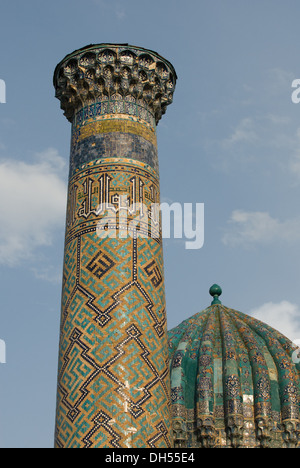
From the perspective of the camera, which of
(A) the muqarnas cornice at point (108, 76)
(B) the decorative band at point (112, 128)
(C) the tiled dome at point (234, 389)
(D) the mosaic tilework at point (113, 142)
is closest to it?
(D) the mosaic tilework at point (113, 142)

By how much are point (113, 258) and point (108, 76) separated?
2.39 m

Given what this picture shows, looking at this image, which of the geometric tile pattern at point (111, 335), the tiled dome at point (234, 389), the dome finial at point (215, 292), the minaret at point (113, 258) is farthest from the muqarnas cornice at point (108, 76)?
the dome finial at point (215, 292)

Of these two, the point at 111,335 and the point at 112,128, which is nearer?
the point at 111,335

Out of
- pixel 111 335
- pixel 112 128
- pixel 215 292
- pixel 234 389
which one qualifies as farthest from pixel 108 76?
pixel 215 292

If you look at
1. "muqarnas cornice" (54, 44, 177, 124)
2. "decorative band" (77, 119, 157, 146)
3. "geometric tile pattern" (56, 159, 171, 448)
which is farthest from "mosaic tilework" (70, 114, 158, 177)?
"muqarnas cornice" (54, 44, 177, 124)

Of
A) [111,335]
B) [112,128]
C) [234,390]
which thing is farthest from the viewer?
[234,390]

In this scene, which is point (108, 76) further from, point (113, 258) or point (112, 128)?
point (113, 258)

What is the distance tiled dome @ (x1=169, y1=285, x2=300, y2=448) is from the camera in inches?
458

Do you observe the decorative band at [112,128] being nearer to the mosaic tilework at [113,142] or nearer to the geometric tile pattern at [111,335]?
the mosaic tilework at [113,142]

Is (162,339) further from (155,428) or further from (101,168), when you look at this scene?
(101,168)

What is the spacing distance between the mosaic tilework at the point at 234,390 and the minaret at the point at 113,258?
4123mm

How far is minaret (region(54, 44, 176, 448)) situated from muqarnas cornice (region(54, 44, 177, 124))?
12 mm

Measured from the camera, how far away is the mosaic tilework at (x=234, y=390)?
11.6 meters

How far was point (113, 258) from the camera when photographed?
791cm
